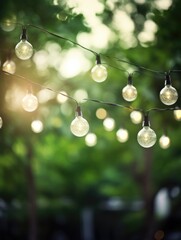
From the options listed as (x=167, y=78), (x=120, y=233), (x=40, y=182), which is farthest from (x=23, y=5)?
(x=120, y=233)

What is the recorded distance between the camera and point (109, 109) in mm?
12781

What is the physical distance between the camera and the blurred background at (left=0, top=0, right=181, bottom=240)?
884 centimetres

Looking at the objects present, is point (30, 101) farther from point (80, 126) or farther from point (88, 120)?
point (88, 120)

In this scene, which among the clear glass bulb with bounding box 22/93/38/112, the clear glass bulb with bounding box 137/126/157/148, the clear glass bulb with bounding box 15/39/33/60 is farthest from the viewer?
the clear glass bulb with bounding box 22/93/38/112

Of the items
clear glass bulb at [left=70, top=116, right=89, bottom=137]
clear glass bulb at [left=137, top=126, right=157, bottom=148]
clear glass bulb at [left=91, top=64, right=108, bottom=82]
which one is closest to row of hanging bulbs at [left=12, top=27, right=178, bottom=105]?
clear glass bulb at [left=91, top=64, right=108, bottom=82]

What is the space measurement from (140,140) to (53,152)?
13.5 m

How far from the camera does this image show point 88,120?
13.4 metres

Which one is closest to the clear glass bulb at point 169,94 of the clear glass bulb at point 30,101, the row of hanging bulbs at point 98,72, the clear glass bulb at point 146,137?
the row of hanging bulbs at point 98,72

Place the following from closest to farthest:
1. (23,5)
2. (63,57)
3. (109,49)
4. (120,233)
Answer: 1. (23,5)
2. (109,49)
3. (63,57)
4. (120,233)

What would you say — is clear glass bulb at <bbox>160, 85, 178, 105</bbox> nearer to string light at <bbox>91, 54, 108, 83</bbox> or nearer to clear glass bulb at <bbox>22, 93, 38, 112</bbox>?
string light at <bbox>91, 54, 108, 83</bbox>

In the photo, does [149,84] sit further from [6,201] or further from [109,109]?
[6,201]

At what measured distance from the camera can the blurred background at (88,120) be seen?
8836 mm

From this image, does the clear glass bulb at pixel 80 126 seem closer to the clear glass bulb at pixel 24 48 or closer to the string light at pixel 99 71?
the string light at pixel 99 71

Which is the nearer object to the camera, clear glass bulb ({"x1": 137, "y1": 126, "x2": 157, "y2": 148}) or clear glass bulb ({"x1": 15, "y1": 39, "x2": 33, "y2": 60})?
clear glass bulb ({"x1": 15, "y1": 39, "x2": 33, "y2": 60})
